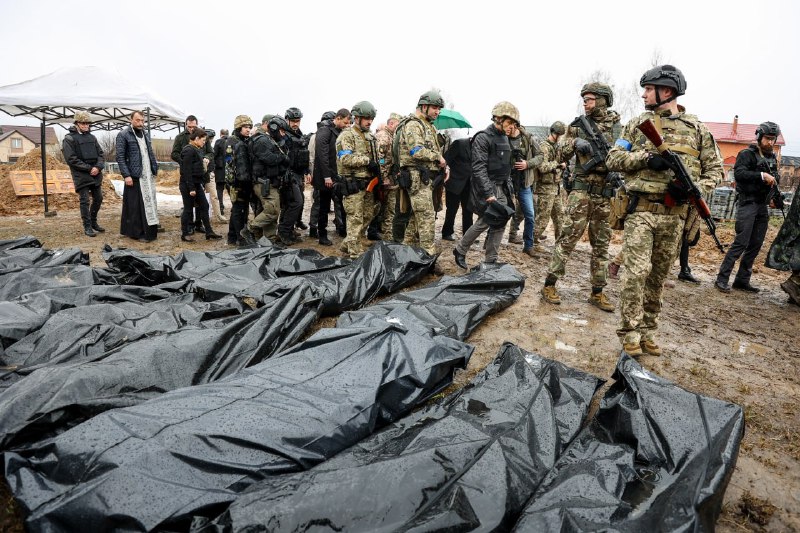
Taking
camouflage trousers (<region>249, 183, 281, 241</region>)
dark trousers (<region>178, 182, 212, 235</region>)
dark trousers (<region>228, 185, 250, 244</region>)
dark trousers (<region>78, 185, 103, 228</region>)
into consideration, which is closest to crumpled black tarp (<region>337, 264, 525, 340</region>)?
camouflage trousers (<region>249, 183, 281, 241</region>)

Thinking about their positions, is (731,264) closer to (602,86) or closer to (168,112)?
(602,86)

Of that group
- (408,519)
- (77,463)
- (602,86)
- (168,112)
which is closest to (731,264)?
(602,86)

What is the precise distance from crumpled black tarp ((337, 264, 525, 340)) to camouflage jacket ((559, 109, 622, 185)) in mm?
1128

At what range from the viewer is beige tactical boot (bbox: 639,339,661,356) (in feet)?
11.5

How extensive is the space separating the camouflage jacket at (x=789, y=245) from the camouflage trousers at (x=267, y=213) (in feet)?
19.4

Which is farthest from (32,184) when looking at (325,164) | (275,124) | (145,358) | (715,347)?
(715,347)

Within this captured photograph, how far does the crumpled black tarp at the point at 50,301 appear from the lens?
2.88 m

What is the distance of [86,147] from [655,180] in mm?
7618

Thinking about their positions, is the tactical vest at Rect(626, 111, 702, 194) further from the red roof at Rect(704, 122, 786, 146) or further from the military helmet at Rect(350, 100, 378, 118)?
the red roof at Rect(704, 122, 786, 146)

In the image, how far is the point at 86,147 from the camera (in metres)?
7.01

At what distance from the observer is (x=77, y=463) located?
163cm

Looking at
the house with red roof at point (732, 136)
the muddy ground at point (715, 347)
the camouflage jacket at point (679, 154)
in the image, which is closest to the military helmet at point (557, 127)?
the muddy ground at point (715, 347)

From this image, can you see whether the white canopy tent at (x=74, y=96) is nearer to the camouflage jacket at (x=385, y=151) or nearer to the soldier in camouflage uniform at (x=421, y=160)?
the camouflage jacket at (x=385, y=151)

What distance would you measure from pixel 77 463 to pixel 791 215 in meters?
6.72
